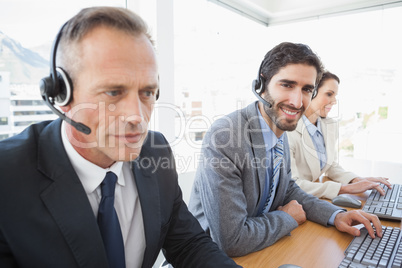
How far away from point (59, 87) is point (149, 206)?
442mm

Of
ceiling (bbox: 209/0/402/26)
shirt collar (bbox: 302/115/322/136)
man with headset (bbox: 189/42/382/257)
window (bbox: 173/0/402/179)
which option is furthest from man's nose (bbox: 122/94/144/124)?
ceiling (bbox: 209/0/402/26)

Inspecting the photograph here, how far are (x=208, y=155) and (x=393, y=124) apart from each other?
3.12 meters

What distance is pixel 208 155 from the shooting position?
45.6 inches

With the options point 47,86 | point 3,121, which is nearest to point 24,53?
point 3,121

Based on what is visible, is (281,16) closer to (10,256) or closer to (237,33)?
(237,33)

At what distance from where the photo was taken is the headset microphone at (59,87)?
70 centimetres

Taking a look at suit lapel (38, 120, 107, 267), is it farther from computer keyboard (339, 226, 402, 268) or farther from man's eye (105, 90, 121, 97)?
computer keyboard (339, 226, 402, 268)

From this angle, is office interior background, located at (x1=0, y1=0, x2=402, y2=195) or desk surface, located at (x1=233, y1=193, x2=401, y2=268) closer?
desk surface, located at (x1=233, y1=193, x2=401, y2=268)

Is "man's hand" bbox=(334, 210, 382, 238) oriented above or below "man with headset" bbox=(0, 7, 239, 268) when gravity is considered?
below

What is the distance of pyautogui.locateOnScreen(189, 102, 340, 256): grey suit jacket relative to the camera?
1031 millimetres

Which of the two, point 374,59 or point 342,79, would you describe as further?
point 342,79

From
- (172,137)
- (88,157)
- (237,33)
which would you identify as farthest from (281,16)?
(88,157)

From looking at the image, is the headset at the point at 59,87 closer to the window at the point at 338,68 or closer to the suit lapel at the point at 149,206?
the suit lapel at the point at 149,206

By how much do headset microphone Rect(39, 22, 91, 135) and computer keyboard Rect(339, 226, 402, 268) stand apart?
2.97 ft
